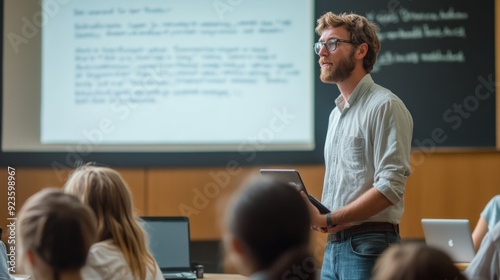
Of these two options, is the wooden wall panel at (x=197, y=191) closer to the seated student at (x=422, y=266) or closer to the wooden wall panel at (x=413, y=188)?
the wooden wall panel at (x=413, y=188)

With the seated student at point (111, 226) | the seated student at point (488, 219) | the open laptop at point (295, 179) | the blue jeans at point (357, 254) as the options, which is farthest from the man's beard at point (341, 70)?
the seated student at point (488, 219)

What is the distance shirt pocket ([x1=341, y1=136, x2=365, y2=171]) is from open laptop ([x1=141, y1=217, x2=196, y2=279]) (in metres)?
1.05

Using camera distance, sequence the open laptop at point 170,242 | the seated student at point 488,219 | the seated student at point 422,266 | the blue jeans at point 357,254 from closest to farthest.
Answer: the seated student at point 422,266, the blue jeans at point 357,254, the open laptop at point 170,242, the seated student at point 488,219

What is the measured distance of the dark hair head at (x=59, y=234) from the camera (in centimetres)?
190

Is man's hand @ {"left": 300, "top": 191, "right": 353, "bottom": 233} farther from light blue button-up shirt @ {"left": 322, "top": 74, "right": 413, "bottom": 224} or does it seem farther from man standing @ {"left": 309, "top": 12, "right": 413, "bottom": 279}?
light blue button-up shirt @ {"left": 322, "top": 74, "right": 413, "bottom": 224}

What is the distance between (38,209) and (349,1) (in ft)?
12.1

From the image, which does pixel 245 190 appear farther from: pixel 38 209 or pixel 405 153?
pixel 405 153

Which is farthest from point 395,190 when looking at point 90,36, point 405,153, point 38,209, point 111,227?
point 90,36

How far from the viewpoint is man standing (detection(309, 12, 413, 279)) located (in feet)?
9.55

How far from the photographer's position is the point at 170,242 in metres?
→ 3.80

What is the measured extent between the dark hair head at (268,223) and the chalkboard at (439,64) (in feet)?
12.2

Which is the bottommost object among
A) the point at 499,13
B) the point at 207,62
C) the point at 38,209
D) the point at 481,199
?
the point at 481,199

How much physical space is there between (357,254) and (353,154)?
39 cm

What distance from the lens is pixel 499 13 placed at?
17.2 feet
